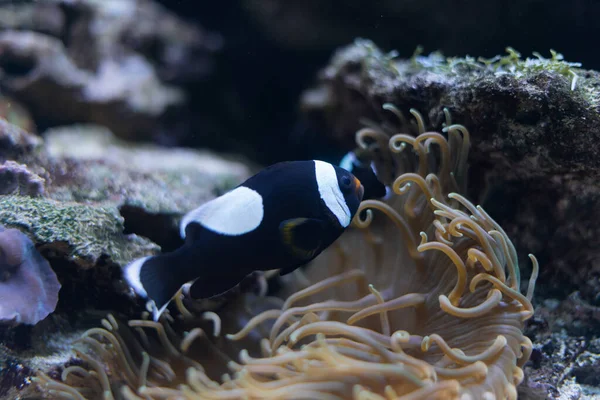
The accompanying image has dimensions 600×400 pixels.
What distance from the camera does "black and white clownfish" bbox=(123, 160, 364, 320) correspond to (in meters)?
1.47

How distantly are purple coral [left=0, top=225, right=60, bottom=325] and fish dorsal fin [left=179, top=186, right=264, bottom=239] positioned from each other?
0.57 meters

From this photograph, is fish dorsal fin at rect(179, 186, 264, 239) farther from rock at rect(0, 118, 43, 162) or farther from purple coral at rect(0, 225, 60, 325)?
rock at rect(0, 118, 43, 162)

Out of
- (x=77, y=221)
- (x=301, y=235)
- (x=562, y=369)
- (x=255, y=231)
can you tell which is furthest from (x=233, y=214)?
(x=562, y=369)

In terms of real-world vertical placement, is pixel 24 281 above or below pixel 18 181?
below

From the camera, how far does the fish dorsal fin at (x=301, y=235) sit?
144 centimetres

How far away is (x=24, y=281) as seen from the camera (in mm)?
1607

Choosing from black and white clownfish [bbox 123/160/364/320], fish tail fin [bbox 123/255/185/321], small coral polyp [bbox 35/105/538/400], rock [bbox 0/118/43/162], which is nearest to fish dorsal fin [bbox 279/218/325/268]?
black and white clownfish [bbox 123/160/364/320]

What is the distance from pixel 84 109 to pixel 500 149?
289cm

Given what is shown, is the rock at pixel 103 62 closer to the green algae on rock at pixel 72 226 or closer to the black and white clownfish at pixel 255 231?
the green algae on rock at pixel 72 226

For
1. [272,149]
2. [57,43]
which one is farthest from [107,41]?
[272,149]

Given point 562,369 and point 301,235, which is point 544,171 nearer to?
point 562,369

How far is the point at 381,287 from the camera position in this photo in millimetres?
1830

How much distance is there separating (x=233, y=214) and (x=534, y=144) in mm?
1194

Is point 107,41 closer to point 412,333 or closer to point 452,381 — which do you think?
point 412,333
